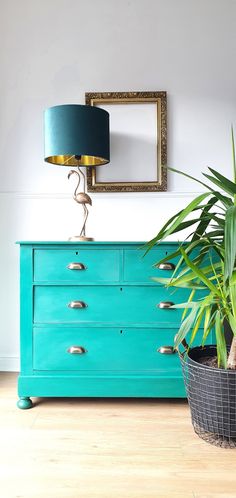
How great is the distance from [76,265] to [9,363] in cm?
99

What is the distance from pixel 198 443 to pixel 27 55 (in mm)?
2315

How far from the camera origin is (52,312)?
70.7 inches

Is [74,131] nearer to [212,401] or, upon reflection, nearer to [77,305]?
[77,305]

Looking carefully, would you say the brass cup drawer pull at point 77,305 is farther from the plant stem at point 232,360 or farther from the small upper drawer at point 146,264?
the plant stem at point 232,360

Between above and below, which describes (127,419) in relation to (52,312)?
below

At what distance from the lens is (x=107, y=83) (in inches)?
88.6

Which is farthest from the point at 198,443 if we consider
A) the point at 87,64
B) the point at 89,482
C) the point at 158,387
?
the point at 87,64

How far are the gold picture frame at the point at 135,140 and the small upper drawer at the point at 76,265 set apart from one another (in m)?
0.62

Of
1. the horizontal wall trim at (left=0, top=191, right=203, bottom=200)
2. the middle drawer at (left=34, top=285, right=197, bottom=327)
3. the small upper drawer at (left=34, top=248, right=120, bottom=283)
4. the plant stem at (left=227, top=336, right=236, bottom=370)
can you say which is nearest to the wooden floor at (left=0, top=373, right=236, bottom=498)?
the plant stem at (left=227, top=336, right=236, bottom=370)

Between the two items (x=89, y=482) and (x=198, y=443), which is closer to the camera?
(x=89, y=482)

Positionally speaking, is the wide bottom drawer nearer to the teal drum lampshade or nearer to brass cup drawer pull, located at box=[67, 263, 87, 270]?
brass cup drawer pull, located at box=[67, 263, 87, 270]

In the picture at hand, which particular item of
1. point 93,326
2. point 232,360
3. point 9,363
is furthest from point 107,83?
point 9,363

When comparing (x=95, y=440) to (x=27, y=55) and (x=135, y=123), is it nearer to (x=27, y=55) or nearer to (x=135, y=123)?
(x=135, y=123)

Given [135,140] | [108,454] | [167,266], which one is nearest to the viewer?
[108,454]
